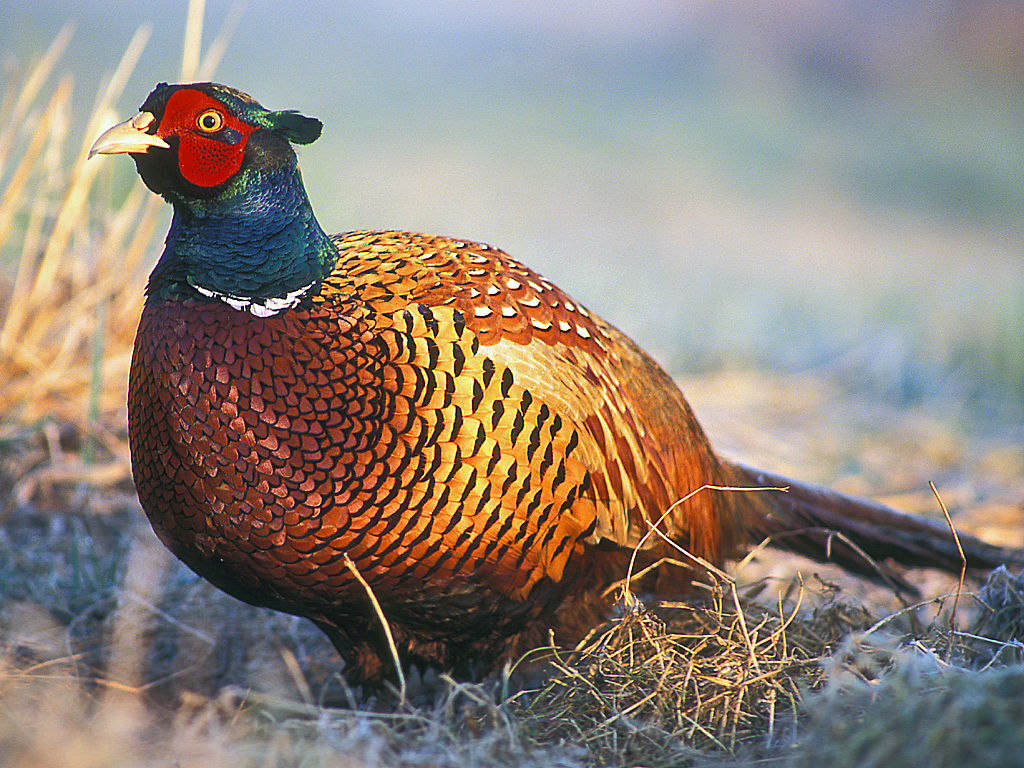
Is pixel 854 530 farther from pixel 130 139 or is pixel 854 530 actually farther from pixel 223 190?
pixel 130 139

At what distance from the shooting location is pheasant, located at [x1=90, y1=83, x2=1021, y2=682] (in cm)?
217

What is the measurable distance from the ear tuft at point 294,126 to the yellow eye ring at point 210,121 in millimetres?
122

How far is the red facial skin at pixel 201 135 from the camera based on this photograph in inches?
87.2

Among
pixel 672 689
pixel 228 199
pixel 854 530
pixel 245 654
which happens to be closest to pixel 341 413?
pixel 228 199

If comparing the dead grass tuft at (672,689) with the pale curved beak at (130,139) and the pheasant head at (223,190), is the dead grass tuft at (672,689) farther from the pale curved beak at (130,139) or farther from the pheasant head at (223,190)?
the pale curved beak at (130,139)

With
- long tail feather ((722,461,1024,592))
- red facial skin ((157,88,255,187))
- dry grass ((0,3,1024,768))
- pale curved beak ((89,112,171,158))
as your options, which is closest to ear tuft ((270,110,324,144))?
red facial skin ((157,88,255,187))

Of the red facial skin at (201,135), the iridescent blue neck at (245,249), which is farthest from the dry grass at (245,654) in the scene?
the red facial skin at (201,135)

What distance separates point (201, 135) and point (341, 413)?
73cm

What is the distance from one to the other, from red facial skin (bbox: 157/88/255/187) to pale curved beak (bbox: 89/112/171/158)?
0.09ft

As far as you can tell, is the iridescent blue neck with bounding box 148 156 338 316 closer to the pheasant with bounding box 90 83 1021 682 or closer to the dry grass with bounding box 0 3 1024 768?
the pheasant with bounding box 90 83 1021 682

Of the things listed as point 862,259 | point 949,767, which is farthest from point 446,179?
point 949,767

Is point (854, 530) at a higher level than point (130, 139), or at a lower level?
lower

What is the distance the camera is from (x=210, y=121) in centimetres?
222

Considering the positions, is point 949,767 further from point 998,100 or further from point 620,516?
point 998,100
